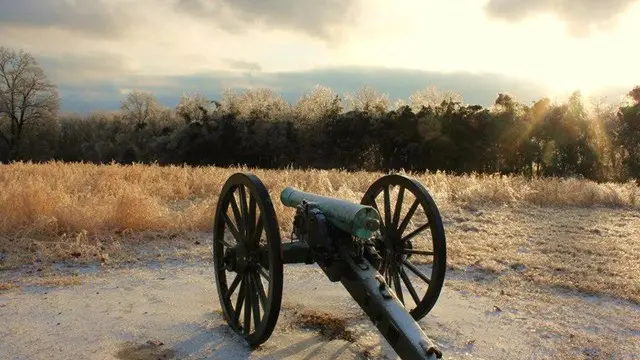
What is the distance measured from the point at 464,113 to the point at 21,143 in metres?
42.7

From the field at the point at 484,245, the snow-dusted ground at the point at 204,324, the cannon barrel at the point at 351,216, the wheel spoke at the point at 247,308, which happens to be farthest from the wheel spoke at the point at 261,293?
the field at the point at 484,245

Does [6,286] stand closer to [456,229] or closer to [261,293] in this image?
[261,293]

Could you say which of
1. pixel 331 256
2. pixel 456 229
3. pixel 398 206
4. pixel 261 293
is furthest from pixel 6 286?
pixel 456 229

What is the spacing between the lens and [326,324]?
5055 mm

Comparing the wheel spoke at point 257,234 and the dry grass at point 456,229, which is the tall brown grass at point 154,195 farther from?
the wheel spoke at point 257,234

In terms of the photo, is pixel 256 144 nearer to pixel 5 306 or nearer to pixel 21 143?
pixel 21 143

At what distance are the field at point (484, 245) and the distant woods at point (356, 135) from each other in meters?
14.2

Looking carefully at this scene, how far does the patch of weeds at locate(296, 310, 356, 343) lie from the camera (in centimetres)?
483

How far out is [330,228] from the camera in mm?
4336

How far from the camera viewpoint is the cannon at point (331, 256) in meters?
3.75

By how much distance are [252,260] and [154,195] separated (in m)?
8.90

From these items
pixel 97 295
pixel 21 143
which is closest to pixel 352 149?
pixel 21 143

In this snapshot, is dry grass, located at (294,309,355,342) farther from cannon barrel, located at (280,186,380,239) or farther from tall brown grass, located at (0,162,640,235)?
tall brown grass, located at (0,162,640,235)

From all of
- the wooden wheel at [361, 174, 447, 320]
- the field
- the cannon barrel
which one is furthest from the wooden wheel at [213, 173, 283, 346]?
the field
